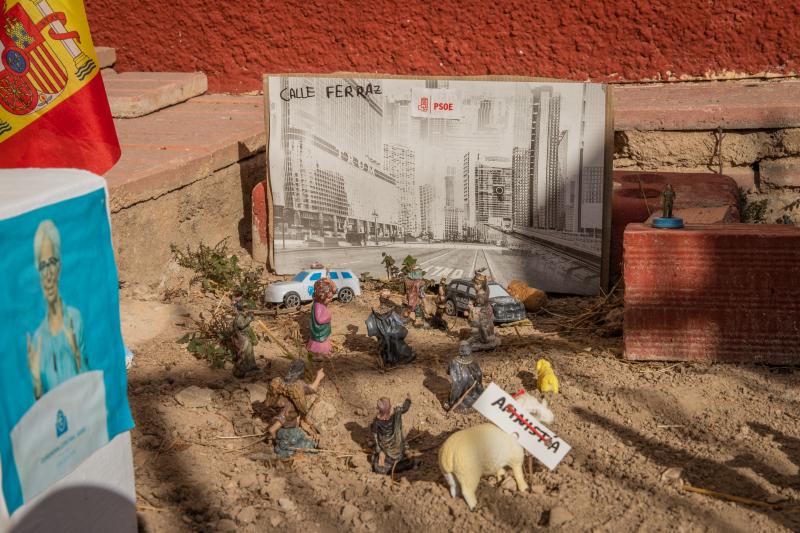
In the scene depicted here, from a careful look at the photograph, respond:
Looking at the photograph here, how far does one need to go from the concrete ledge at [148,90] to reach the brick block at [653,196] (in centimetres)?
450

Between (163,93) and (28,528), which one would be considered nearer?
(28,528)

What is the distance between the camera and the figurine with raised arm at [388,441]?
16.4 feet

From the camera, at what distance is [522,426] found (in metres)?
4.82

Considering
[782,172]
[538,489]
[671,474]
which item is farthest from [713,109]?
[538,489]

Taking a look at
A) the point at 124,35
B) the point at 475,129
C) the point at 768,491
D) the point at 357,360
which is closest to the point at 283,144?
the point at 475,129

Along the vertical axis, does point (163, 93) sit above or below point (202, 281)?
above

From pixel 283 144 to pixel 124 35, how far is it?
383 centimetres

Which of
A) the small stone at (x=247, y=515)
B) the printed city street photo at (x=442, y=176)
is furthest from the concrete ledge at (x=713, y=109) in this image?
the small stone at (x=247, y=515)

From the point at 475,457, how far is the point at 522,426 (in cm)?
29

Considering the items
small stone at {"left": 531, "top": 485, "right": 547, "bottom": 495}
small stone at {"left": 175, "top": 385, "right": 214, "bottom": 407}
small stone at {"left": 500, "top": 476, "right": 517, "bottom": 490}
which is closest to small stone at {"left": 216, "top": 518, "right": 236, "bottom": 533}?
small stone at {"left": 175, "top": 385, "right": 214, "bottom": 407}

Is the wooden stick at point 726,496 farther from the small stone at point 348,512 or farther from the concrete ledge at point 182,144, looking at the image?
the concrete ledge at point 182,144

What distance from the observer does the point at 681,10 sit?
9367 mm

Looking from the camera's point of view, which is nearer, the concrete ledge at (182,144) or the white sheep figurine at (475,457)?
the white sheep figurine at (475,457)

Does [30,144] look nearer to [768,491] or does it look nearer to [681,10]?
[768,491]
